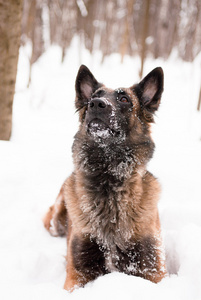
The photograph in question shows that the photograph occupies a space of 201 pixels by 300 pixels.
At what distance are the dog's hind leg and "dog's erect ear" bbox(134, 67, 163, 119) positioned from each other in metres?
1.49

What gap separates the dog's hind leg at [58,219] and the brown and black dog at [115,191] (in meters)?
0.50

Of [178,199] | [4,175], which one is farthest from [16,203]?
[178,199]

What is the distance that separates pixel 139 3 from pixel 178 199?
1130 inches

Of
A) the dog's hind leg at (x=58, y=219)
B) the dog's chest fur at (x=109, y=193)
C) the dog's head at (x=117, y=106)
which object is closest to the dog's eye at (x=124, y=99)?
the dog's head at (x=117, y=106)

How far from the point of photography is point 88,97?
304 cm

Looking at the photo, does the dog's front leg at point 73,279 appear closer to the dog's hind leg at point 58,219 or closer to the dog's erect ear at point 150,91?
the dog's hind leg at point 58,219

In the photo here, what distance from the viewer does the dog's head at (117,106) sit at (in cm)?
255

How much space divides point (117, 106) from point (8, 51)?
285cm

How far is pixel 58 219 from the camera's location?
3.32 m

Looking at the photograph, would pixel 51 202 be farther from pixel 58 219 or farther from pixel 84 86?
pixel 84 86

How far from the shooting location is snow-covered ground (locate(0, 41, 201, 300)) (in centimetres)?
203

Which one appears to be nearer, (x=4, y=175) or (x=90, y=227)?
(x=90, y=227)

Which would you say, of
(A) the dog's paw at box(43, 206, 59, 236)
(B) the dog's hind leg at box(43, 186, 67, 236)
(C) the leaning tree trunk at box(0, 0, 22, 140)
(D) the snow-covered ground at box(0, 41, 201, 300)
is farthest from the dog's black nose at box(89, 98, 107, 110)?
(C) the leaning tree trunk at box(0, 0, 22, 140)

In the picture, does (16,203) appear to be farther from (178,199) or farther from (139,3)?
(139,3)
